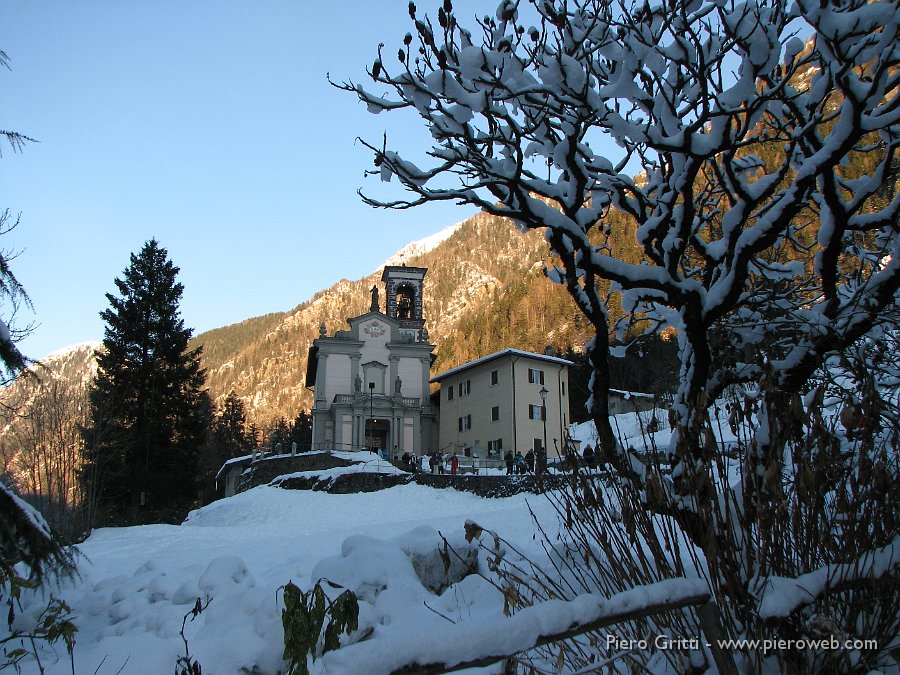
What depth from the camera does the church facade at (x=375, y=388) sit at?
48.1m

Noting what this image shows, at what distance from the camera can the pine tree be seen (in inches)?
1184

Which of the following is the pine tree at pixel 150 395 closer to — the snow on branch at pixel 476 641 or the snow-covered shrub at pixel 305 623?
the snow-covered shrub at pixel 305 623

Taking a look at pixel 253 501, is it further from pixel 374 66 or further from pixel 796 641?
pixel 796 641

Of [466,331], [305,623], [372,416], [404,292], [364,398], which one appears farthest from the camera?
[466,331]

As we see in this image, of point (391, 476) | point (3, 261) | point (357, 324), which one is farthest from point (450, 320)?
point (3, 261)

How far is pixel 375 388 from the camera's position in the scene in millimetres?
50344

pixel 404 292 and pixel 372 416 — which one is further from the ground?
pixel 404 292

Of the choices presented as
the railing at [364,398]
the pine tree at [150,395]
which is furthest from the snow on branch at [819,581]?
the railing at [364,398]

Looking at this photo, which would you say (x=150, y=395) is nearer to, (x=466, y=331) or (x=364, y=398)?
(x=364, y=398)

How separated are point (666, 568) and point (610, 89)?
2953 mm

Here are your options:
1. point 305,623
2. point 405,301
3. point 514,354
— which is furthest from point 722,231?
point 405,301

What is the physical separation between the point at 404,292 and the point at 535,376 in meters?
15.5

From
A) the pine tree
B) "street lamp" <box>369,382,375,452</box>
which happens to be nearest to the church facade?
"street lamp" <box>369,382,375,452</box>

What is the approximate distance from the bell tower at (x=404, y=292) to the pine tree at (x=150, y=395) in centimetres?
2162
